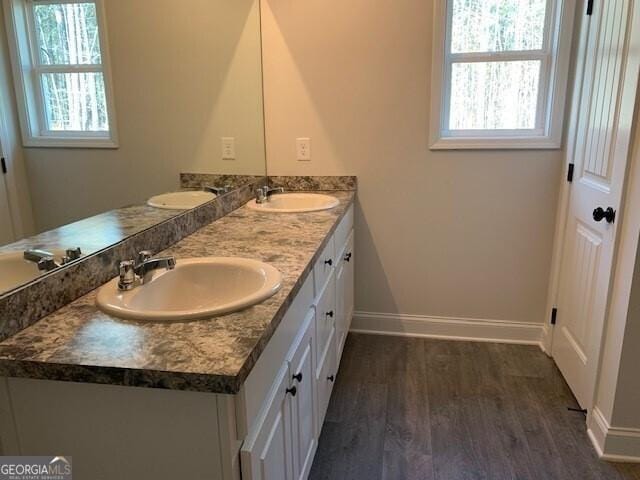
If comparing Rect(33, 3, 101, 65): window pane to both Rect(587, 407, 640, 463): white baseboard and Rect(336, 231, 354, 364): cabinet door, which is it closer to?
Rect(336, 231, 354, 364): cabinet door

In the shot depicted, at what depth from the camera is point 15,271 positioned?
1166mm

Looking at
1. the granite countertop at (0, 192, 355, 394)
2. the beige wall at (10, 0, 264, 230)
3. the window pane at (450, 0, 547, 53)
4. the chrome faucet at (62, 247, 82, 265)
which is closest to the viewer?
the granite countertop at (0, 192, 355, 394)

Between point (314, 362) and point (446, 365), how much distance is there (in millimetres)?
1227

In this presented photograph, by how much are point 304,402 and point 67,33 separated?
1.27 meters

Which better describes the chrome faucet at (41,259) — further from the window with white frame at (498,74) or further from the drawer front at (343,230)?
the window with white frame at (498,74)

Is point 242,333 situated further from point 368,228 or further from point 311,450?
point 368,228

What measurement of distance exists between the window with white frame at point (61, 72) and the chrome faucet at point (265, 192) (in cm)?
119

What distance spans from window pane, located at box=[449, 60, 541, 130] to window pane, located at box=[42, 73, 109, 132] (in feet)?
6.48

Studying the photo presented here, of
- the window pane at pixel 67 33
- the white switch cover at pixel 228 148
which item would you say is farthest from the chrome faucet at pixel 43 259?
the white switch cover at pixel 228 148

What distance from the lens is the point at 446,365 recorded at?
2.71m

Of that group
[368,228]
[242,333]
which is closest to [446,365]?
[368,228]

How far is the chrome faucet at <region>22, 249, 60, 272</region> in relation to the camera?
121 cm

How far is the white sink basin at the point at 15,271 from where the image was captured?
3.71ft

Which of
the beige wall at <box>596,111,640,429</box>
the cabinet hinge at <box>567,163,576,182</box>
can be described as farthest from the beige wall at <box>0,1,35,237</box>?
the cabinet hinge at <box>567,163,576,182</box>
